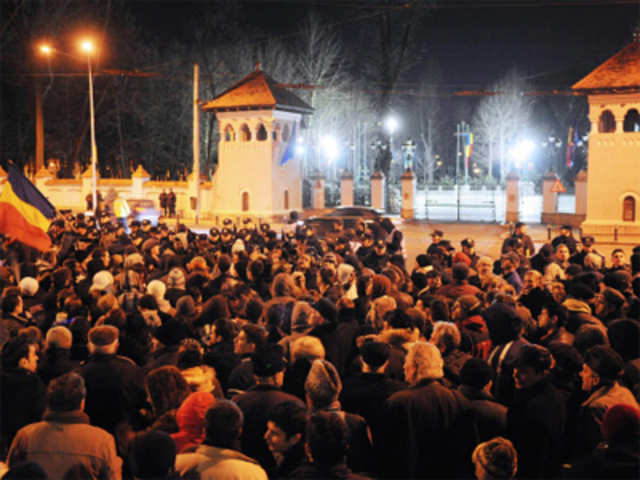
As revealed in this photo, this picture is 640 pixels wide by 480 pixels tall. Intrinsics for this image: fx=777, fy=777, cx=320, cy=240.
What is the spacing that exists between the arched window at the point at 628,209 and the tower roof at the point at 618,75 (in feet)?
14.2

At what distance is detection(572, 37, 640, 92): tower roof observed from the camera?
29.6 metres

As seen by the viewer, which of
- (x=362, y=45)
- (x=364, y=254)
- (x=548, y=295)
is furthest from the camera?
(x=362, y=45)

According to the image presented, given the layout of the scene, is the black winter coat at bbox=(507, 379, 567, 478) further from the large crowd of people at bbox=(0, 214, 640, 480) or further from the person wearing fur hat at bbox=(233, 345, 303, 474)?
the person wearing fur hat at bbox=(233, 345, 303, 474)

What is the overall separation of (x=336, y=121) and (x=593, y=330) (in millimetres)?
64484

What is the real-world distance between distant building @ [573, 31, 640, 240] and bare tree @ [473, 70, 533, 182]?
47.5m

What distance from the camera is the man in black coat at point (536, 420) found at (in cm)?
517

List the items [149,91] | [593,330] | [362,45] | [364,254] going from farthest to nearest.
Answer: [362,45]
[149,91]
[364,254]
[593,330]

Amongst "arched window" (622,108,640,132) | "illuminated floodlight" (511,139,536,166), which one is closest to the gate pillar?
"arched window" (622,108,640,132)

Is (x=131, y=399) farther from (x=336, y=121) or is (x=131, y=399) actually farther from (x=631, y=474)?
(x=336, y=121)

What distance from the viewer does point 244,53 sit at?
6575 centimetres

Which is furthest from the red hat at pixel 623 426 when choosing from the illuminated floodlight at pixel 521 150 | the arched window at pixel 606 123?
the illuminated floodlight at pixel 521 150

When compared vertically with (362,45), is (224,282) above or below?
below

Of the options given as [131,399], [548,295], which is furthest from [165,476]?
[548,295]

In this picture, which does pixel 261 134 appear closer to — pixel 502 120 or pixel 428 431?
pixel 428 431
